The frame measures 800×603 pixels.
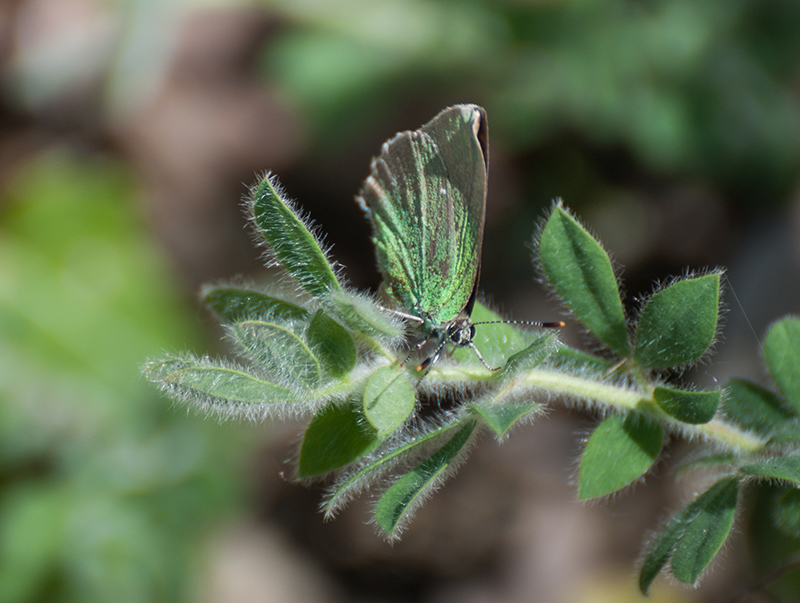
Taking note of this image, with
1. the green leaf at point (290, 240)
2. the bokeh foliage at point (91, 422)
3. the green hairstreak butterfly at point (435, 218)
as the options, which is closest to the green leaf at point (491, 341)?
the green hairstreak butterfly at point (435, 218)

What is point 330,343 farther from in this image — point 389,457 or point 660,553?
point 660,553

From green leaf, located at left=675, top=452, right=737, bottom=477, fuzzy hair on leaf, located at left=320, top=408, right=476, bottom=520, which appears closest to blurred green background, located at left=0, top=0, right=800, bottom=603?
green leaf, located at left=675, top=452, right=737, bottom=477

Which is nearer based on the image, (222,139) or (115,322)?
(115,322)

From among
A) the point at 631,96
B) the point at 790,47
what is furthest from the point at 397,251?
the point at 790,47

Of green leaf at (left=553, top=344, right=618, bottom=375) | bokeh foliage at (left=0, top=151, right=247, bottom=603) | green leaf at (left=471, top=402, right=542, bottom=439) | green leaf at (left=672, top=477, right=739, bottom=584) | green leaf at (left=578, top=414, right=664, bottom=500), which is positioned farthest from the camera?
bokeh foliage at (left=0, top=151, right=247, bottom=603)

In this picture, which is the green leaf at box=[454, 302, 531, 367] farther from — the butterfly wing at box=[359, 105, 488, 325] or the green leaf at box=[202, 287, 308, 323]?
the green leaf at box=[202, 287, 308, 323]

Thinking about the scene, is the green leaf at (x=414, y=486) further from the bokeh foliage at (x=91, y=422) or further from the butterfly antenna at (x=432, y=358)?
the bokeh foliage at (x=91, y=422)

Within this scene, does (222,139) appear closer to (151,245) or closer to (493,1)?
(151,245)
